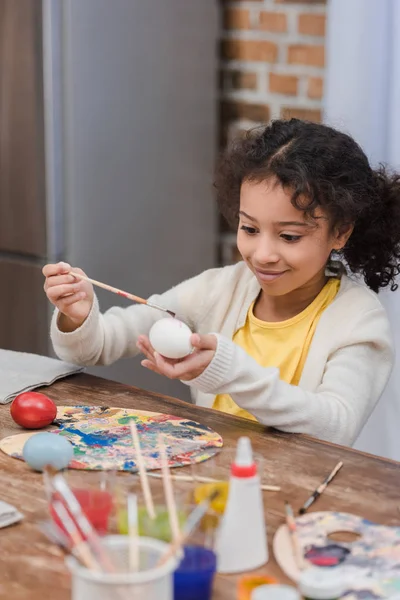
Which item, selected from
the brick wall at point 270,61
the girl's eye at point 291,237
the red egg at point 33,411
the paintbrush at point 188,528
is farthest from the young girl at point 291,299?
the brick wall at point 270,61

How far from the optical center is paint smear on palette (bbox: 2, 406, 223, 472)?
1333mm

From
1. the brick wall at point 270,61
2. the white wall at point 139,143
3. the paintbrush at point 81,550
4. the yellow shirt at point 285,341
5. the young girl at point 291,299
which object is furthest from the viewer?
the brick wall at point 270,61

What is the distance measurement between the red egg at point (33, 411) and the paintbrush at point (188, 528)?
1.61 feet

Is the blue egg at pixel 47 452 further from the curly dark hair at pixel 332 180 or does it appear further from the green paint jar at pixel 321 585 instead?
the curly dark hair at pixel 332 180

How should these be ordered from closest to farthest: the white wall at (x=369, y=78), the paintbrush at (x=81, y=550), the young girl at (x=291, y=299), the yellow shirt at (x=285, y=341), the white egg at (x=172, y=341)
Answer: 1. the paintbrush at (x=81, y=550)
2. the white egg at (x=172, y=341)
3. the young girl at (x=291, y=299)
4. the yellow shirt at (x=285, y=341)
5. the white wall at (x=369, y=78)

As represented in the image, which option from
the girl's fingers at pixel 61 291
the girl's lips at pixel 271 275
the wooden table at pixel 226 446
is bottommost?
the wooden table at pixel 226 446

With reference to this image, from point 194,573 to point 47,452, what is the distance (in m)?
0.43

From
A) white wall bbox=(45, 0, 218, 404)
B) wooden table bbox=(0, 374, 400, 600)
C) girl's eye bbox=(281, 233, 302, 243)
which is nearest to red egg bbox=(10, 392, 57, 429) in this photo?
wooden table bbox=(0, 374, 400, 600)

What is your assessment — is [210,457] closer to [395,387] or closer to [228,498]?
[228,498]

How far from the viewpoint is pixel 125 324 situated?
1908 mm

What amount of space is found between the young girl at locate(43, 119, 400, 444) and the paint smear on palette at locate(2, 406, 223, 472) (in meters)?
0.09

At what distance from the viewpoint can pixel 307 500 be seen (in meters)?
1.21

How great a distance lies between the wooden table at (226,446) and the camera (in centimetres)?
103

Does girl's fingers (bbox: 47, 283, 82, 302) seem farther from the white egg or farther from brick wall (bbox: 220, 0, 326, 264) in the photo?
brick wall (bbox: 220, 0, 326, 264)
